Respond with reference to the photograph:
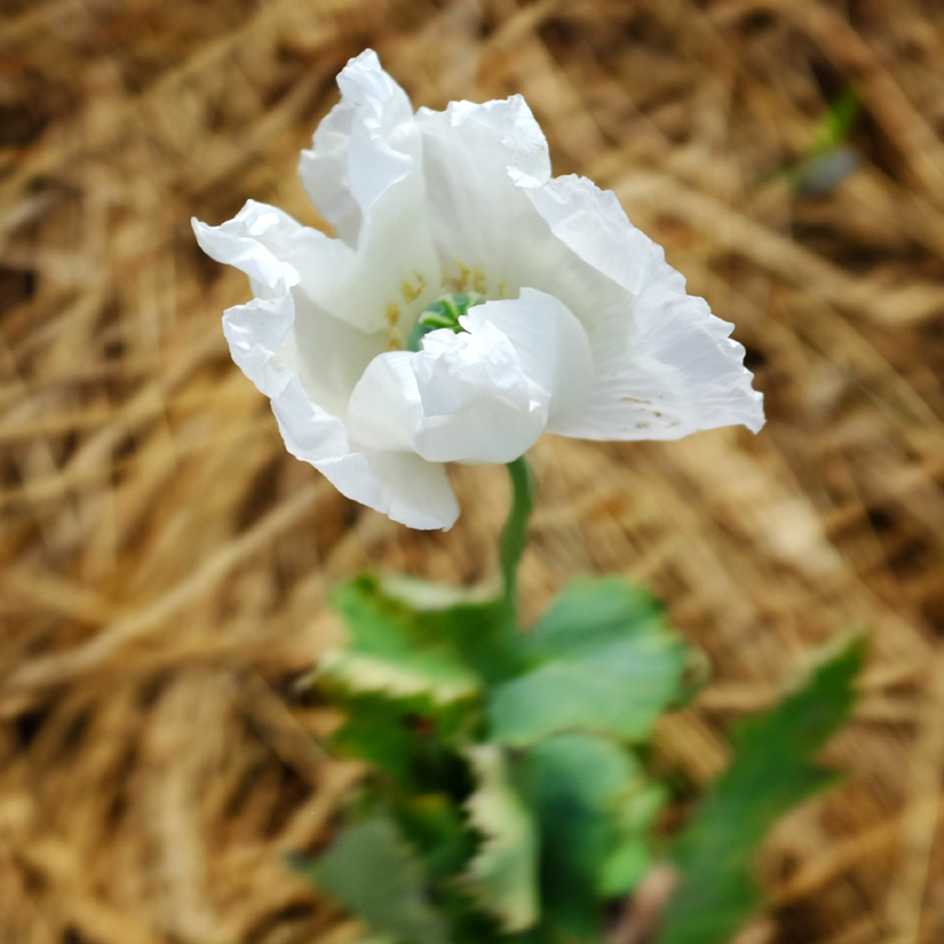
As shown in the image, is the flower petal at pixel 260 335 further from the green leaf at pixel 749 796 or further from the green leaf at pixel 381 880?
the green leaf at pixel 749 796

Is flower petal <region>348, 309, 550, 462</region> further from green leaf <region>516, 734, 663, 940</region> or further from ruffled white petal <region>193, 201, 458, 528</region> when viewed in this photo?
green leaf <region>516, 734, 663, 940</region>

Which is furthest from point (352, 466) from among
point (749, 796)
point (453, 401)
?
point (749, 796)

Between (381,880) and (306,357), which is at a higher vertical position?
(306,357)

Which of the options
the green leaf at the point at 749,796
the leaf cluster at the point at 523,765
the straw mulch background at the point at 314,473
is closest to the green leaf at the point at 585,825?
the leaf cluster at the point at 523,765

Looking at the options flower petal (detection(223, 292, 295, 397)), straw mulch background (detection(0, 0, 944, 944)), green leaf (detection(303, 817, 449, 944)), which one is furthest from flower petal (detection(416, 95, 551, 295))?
straw mulch background (detection(0, 0, 944, 944))

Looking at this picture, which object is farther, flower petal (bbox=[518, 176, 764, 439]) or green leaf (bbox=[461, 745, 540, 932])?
green leaf (bbox=[461, 745, 540, 932])

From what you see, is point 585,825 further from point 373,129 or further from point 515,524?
point 373,129

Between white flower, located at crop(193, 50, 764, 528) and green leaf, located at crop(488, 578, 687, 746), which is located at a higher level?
white flower, located at crop(193, 50, 764, 528)
